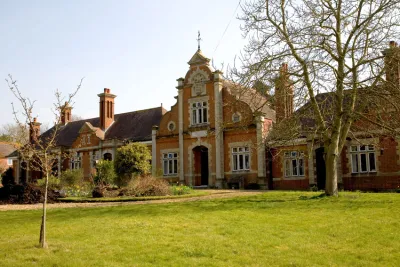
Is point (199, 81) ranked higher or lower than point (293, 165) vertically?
higher

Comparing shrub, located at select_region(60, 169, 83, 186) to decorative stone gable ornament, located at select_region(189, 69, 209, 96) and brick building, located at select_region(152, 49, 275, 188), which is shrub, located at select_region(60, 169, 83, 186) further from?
decorative stone gable ornament, located at select_region(189, 69, 209, 96)

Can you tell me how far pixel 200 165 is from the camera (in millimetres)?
31047

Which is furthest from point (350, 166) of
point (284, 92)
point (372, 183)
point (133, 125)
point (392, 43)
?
point (133, 125)

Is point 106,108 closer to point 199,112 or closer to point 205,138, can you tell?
point 199,112

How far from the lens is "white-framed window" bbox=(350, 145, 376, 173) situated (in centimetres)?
2478

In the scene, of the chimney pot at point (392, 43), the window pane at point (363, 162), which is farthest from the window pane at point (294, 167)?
the chimney pot at point (392, 43)

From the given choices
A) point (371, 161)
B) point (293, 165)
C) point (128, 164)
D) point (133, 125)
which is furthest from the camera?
point (133, 125)

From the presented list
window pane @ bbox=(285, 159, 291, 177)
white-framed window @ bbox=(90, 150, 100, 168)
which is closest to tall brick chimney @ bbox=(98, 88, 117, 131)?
white-framed window @ bbox=(90, 150, 100, 168)

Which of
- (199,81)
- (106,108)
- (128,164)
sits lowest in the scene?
(128,164)

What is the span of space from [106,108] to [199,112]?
40.9ft

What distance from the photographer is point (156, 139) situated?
32.5 meters

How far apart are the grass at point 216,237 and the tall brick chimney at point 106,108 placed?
1051 inches

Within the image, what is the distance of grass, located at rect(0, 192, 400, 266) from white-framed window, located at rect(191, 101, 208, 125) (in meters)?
17.5

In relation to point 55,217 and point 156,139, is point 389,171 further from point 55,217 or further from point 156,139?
point 55,217
